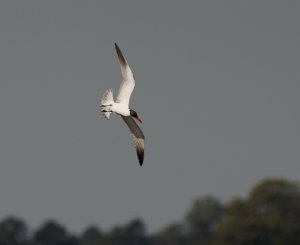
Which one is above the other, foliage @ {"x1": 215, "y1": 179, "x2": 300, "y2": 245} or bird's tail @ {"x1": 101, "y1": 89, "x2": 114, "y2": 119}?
foliage @ {"x1": 215, "y1": 179, "x2": 300, "y2": 245}

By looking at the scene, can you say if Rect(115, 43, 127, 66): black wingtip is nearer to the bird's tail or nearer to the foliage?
the bird's tail

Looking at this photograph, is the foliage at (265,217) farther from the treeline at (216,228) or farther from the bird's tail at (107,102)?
the bird's tail at (107,102)

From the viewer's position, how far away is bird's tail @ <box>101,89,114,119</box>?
114 feet

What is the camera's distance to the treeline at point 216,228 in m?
85.2

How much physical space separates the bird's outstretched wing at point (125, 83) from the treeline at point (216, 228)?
48357 millimetres

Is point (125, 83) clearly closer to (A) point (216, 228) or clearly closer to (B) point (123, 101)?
(B) point (123, 101)

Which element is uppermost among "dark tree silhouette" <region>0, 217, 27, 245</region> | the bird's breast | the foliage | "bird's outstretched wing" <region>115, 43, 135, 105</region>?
"dark tree silhouette" <region>0, 217, 27, 245</region>

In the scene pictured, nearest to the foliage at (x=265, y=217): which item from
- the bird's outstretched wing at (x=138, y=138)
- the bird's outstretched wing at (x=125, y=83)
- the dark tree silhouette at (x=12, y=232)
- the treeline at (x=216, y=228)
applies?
the treeline at (x=216, y=228)

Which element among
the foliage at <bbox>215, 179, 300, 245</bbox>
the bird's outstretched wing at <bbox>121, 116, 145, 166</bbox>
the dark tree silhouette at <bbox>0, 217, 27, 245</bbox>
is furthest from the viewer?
the dark tree silhouette at <bbox>0, 217, 27, 245</bbox>

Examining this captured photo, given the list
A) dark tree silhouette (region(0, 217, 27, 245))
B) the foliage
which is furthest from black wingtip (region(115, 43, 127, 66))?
dark tree silhouette (region(0, 217, 27, 245))

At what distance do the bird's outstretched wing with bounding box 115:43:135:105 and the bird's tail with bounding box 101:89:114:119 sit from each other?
0.19 meters

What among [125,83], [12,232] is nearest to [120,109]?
[125,83]

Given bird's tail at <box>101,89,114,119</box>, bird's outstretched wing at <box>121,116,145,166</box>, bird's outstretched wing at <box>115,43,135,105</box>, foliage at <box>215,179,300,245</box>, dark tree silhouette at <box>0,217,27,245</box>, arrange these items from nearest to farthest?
bird's tail at <box>101,89,114,119</box> → bird's outstretched wing at <box>115,43,135,105</box> → bird's outstretched wing at <box>121,116,145,166</box> → foliage at <box>215,179,300,245</box> → dark tree silhouette at <box>0,217,27,245</box>

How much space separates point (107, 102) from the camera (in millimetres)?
34969
